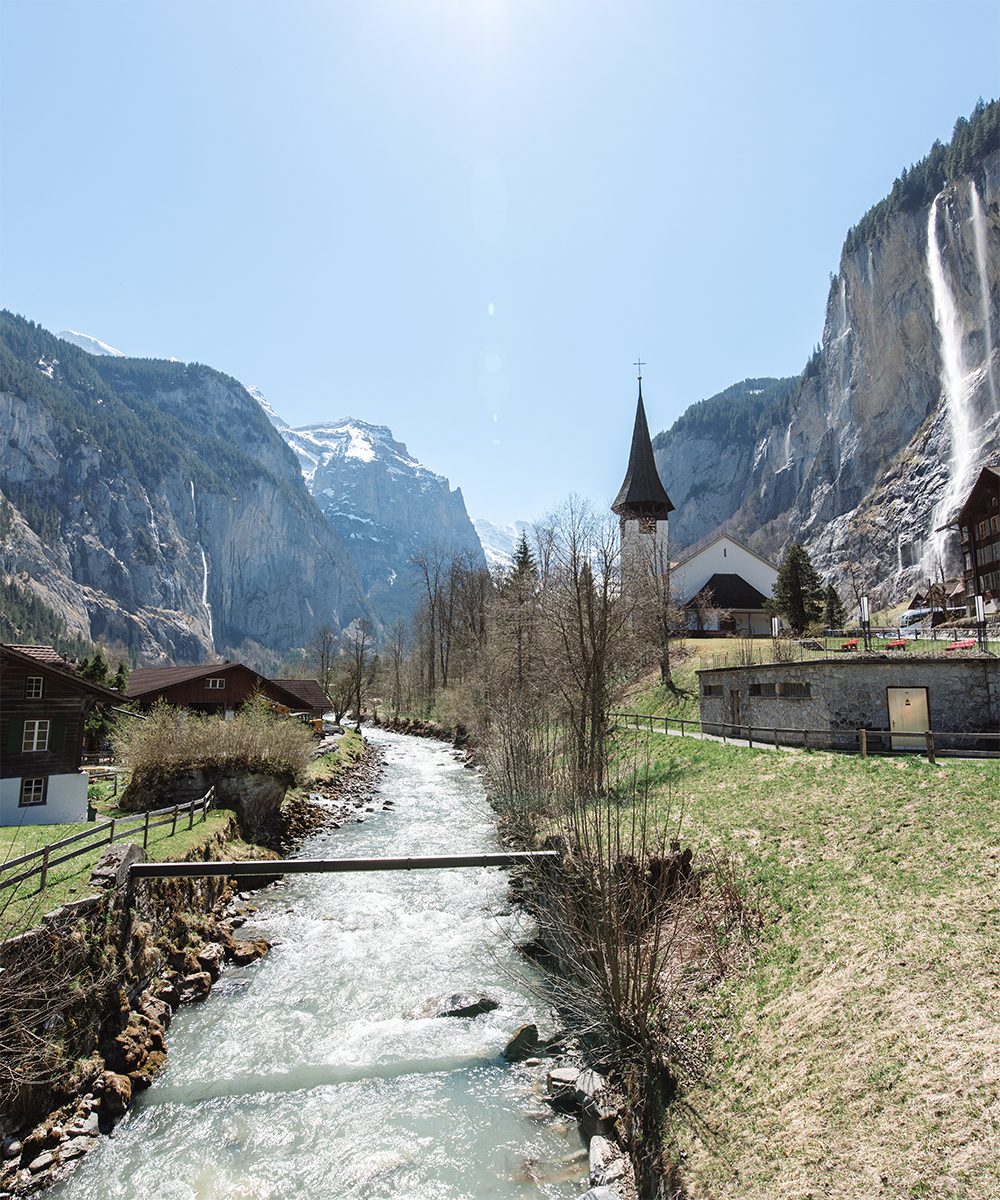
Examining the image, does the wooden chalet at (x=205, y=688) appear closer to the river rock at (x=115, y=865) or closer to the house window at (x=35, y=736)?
the house window at (x=35, y=736)

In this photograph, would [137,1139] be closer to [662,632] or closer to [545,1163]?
[545,1163]

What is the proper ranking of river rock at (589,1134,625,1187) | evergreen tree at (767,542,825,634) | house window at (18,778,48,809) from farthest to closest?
evergreen tree at (767,542,825,634)
house window at (18,778,48,809)
river rock at (589,1134,625,1187)

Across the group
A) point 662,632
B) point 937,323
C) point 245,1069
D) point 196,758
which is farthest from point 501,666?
point 937,323

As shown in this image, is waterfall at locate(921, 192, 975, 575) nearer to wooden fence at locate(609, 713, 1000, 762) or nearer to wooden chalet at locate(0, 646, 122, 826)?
wooden fence at locate(609, 713, 1000, 762)

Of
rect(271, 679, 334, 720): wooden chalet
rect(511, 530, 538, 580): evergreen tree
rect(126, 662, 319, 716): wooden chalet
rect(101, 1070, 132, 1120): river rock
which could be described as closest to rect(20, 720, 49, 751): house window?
rect(101, 1070, 132, 1120): river rock

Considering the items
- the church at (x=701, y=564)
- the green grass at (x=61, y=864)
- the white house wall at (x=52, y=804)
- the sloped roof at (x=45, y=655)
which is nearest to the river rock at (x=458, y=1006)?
the green grass at (x=61, y=864)

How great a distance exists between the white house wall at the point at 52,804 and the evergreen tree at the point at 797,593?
4189cm

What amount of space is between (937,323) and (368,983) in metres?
117

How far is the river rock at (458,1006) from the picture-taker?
43.0 feet

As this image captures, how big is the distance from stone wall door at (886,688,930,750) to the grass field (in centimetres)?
632

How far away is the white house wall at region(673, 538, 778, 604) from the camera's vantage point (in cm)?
5978

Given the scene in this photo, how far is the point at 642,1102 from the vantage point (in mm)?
9398

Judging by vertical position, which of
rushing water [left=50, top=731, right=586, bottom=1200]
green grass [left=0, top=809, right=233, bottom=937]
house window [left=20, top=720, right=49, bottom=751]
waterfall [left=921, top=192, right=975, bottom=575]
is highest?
waterfall [left=921, top=192, right=975, bottom=575]

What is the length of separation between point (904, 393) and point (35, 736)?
390ft
